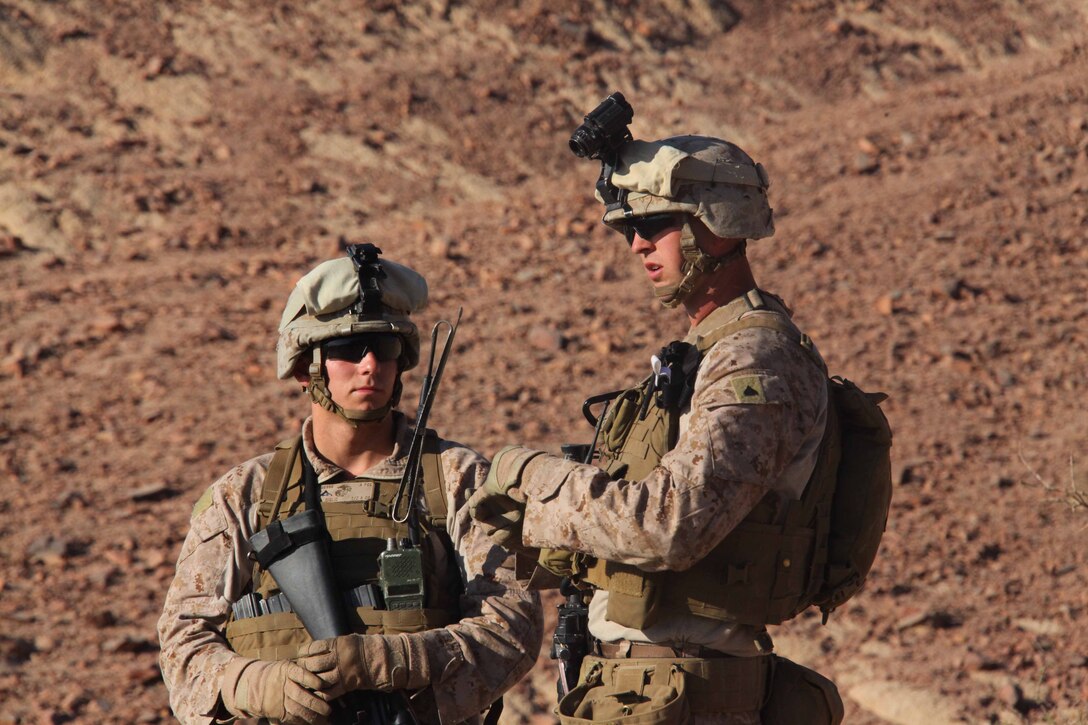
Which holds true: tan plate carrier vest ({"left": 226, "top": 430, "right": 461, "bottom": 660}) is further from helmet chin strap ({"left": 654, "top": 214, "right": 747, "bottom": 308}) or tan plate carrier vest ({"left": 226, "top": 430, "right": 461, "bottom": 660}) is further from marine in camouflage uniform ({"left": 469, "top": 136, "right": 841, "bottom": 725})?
helmet chin strap ({"left": 654, "top": 214, "right": 747, "bottom": 308})

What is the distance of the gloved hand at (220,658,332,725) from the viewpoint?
13.1 ft

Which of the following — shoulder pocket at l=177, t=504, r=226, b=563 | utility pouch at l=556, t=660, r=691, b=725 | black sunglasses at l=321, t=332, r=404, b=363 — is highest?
black sunglasses at l=321, t=332, r=404, b=363

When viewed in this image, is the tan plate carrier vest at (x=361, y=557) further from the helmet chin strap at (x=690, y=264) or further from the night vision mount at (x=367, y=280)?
the helmet chin strap at (x=690, y=264)

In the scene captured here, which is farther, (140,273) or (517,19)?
(517,19)

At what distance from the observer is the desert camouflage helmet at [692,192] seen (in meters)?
4.12

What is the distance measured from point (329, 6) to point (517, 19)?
8.47ft

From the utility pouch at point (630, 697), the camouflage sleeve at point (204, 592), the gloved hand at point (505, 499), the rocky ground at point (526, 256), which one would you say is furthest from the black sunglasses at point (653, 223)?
the rocky ground at point (526, 256)

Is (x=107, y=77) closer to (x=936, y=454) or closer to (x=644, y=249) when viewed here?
(x=936, y=454)

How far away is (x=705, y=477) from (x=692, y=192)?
88 centimetres

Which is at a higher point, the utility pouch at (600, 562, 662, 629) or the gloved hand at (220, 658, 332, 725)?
the utility pouch at (600, 562, 662, 629)

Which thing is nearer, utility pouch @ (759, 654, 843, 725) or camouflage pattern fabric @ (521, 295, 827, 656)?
camouflage pattern fabric @ (521, 295, 827, 656)

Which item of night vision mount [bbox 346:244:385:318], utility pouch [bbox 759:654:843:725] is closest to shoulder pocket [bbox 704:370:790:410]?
utility pouch [bbox 759:654:843:725]

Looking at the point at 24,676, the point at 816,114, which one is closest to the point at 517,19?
the point at 816,114

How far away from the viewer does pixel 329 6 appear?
66.1 feet
